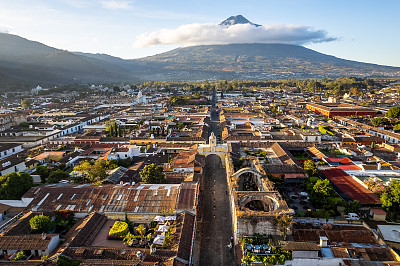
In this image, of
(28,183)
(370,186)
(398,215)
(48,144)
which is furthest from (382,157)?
(48,144)

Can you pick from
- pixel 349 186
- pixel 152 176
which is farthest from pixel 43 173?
pixel 349 186

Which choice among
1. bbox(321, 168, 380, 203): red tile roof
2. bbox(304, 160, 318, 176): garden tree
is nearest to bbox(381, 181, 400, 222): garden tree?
bbox(321, 168, 380, 203): red tile roof

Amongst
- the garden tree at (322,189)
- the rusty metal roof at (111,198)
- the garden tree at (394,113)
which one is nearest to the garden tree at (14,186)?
the rusty metal roof at (111,198)

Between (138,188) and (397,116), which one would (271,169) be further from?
(397,116)

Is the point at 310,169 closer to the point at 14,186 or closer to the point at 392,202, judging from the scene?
the point at 392,202

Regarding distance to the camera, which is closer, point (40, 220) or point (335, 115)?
point (40, 220)

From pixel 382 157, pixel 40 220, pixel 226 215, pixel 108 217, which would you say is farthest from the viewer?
pixel 382 157
